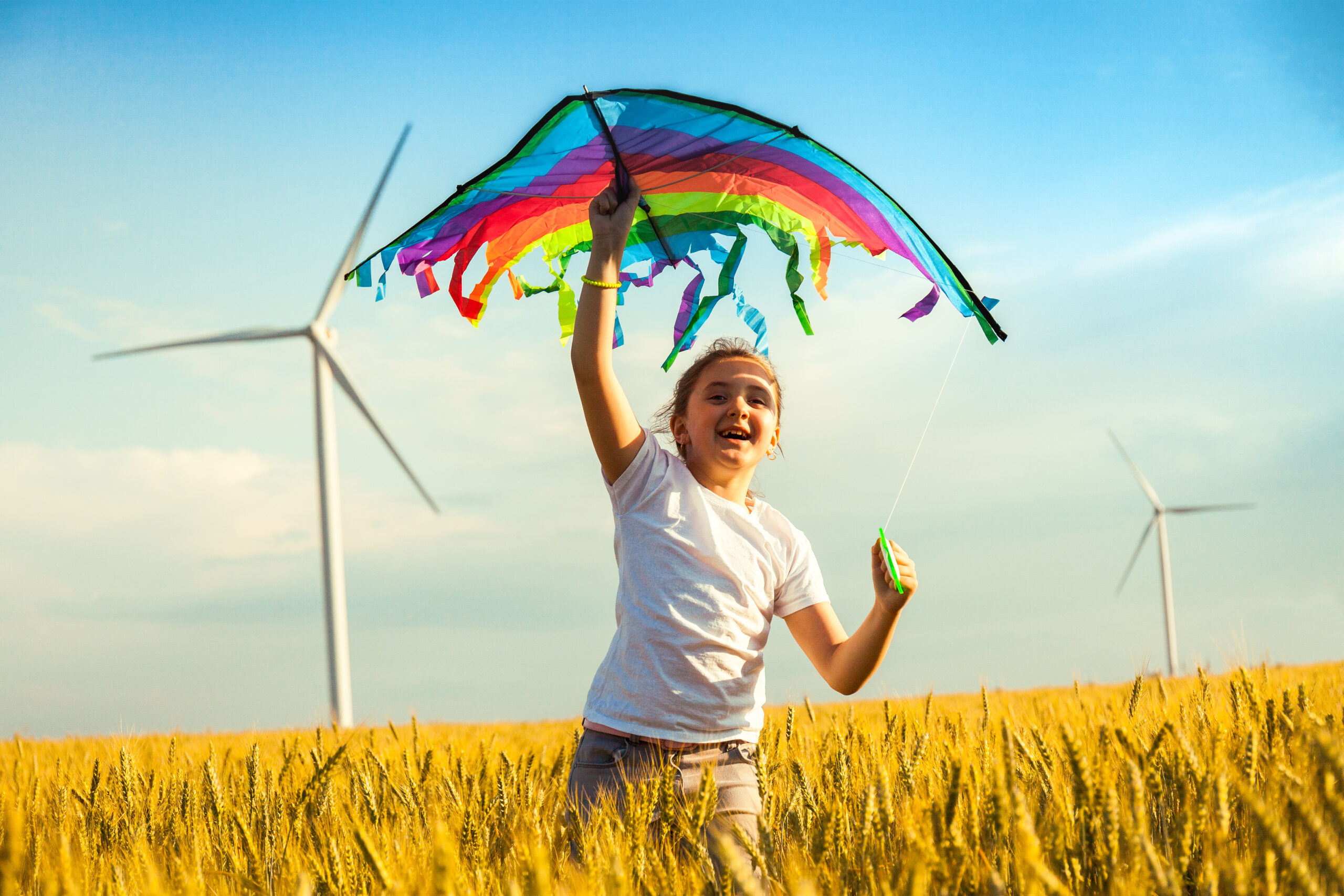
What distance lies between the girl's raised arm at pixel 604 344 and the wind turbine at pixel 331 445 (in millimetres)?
11126

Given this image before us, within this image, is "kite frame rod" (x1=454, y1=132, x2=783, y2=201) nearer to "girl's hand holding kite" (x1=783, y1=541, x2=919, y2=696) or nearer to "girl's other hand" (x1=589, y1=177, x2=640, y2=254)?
"girl's other hand" (x1=589, y1=177, x2=640, y2=254)

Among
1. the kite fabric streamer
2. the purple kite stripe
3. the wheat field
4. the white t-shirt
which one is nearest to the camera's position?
the wheat field

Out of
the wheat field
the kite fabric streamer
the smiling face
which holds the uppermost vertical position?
the kite fabric streamer

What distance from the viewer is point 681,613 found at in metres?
3.62

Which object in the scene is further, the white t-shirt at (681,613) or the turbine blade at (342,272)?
the turbine blade at (342,272)

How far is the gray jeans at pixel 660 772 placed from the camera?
11.2 feet

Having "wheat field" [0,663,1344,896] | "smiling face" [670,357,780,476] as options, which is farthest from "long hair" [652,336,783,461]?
"wheat field" [0,663,1344,896]

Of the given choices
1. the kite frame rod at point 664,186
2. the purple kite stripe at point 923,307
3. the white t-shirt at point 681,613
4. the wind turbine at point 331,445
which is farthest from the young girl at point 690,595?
the wind turbine at point 331,445

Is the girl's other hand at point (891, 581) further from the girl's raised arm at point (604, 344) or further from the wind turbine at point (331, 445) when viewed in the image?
the wind turbine at point (331, 445)

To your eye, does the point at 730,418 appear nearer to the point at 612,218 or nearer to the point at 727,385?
the point at 727,385

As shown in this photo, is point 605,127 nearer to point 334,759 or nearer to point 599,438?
point 599,438

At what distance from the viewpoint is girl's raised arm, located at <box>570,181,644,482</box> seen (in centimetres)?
345

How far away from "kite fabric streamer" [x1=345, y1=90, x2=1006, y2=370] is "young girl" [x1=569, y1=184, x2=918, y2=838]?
0.44 m

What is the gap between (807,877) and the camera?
8.48 feet
